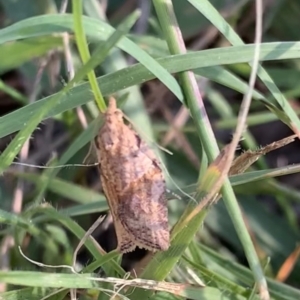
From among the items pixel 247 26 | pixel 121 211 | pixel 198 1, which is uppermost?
pixel 247 26

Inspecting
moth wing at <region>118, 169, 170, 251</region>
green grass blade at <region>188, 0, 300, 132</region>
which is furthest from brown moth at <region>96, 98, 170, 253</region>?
green grass blade at <region>188, 0, 300, 132</region>

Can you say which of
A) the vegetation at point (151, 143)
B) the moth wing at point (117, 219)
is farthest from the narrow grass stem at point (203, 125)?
the moth wing at point (117, 219)

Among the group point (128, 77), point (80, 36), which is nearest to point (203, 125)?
point (128, 77)

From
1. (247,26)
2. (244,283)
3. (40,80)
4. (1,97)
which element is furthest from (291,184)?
(1,97)

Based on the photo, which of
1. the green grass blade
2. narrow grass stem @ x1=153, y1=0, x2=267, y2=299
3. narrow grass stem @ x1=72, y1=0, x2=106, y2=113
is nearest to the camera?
narrow grass stem @ x1=72, y1=0, x2=106, y2=113

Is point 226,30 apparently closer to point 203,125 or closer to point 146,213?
point 203,125

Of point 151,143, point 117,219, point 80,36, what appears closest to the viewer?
point 80,36

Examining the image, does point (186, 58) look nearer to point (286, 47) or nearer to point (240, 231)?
point (286, 47)

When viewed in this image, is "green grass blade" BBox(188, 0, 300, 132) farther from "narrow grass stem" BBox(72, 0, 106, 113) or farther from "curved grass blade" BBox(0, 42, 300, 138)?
"narrow grass stem" BBox(72, 0, 106, 113)
